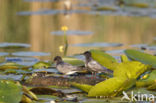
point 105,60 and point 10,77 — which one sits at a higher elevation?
point 105,60

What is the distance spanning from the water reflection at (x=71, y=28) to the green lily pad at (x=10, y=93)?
3414 millimetres

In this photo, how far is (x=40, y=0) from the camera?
64.5 ft

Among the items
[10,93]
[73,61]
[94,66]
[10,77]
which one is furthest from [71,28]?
[10,93]

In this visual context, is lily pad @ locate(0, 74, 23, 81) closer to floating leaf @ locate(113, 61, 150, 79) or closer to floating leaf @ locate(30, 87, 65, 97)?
floating leaf @ locate(30, 87, 65, 97)

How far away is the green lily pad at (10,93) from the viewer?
11.8 feet

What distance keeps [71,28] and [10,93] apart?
8.25 metres

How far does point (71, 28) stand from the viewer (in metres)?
11.9

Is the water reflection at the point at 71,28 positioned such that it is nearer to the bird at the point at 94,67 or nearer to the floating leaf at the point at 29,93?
the bird at the point at 94,67

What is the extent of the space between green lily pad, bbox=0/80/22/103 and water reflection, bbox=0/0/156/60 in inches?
134

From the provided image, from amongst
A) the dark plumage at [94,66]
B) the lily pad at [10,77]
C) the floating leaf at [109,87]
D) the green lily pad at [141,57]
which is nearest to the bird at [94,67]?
the dark plumage at [94,66]

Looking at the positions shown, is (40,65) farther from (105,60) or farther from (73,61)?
(105,60)

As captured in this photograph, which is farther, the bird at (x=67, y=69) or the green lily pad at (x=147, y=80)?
the bird at (x=67, y=69)

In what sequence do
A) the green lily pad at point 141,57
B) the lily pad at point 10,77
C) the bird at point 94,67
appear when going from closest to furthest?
the lily pad at point 10,77 → the bird at point 94,67 → the green lily pad at point 141,57

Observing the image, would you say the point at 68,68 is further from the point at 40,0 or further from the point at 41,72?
the point at 40,0
